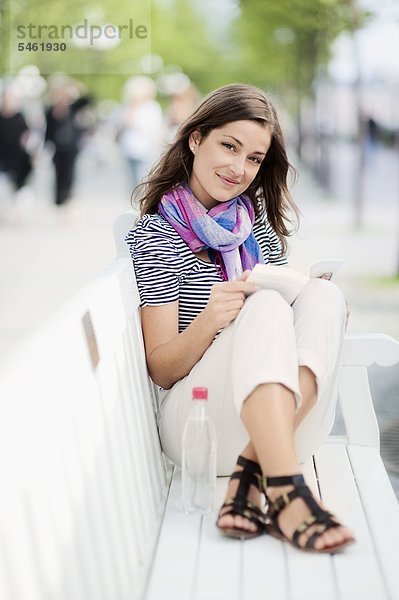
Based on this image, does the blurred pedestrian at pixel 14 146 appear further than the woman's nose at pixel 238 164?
Yes

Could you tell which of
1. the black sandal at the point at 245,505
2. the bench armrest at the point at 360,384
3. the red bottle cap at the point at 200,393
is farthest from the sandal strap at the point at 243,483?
the bench armrest at the point at 360,384

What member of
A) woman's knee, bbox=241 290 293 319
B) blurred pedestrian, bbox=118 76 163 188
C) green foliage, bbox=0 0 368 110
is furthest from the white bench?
blurred pedestrian, bbox=118 76 163 188

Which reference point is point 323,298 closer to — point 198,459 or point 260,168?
point 198,459

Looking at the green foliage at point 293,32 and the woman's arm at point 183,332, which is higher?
the green foliage at point 293,32

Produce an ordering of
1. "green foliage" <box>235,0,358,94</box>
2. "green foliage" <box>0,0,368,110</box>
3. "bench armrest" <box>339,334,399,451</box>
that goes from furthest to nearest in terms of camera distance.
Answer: "green foliage" <box>0,0,368,110</box> < "green foliage" <box>235,0,358,94</box> < "bench armrest" <box>339,334,399,451</box>

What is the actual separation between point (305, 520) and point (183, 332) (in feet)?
2.42

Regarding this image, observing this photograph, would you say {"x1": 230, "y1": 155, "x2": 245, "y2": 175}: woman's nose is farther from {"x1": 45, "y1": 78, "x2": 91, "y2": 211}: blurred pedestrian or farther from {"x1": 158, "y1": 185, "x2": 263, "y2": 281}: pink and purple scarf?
{"x1": 45, "y1": 78, "x2": 91, "y2": 211}: blurred pedestrian

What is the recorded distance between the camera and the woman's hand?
3.07 meters

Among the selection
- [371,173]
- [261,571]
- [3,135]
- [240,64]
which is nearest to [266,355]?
[261,571]

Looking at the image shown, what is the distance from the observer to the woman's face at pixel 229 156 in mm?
3436

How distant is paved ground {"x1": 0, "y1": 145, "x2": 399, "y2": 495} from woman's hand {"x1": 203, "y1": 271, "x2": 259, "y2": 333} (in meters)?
0.84

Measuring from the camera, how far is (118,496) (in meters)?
2.57
